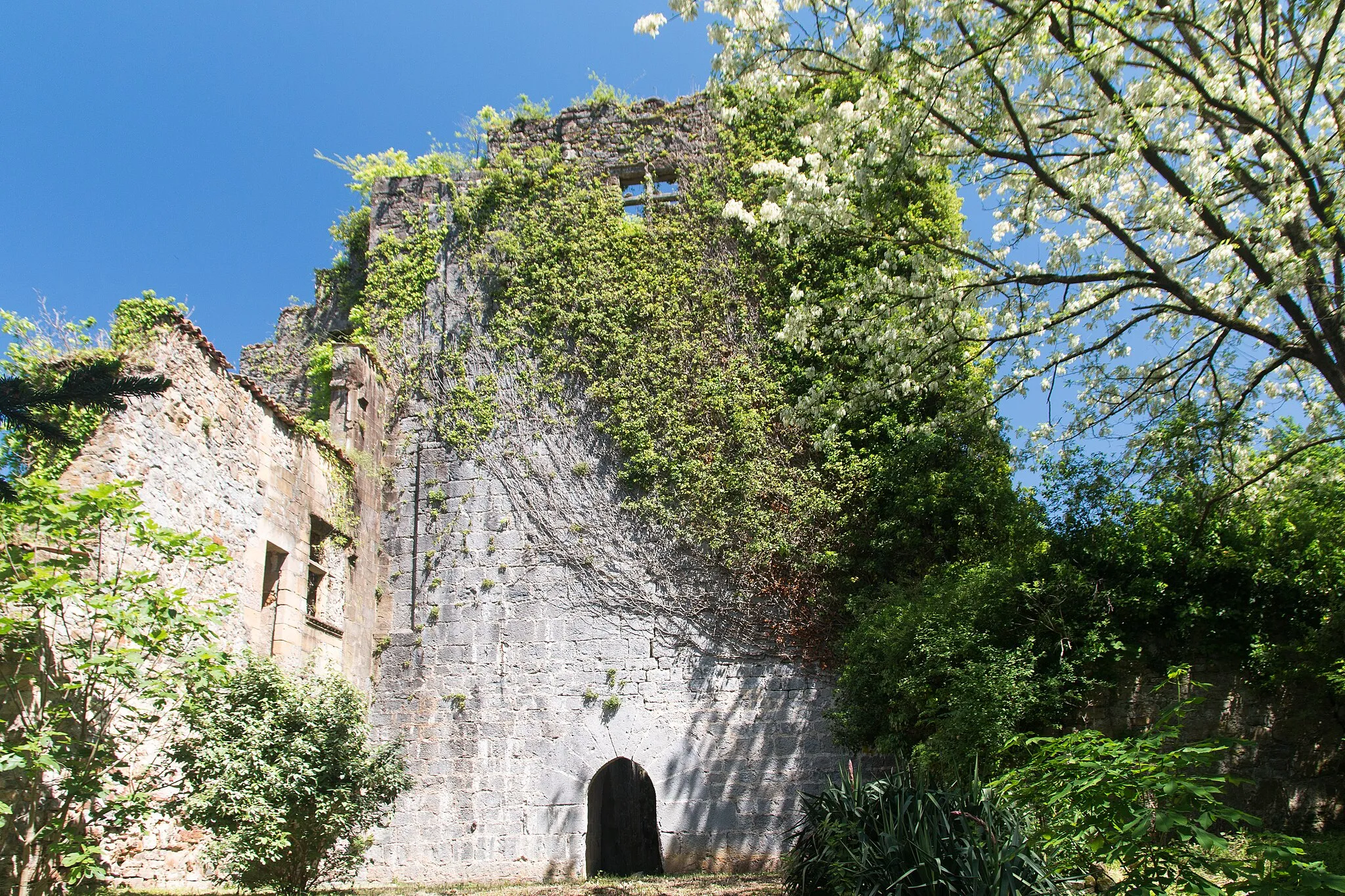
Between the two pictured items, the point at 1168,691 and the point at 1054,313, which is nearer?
the point at 1168,691

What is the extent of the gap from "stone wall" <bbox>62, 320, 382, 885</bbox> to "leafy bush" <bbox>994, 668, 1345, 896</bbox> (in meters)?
6.18

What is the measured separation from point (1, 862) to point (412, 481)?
6788mm

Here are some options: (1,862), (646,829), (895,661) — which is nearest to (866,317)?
(895,661)

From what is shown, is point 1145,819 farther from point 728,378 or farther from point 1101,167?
point 728,378

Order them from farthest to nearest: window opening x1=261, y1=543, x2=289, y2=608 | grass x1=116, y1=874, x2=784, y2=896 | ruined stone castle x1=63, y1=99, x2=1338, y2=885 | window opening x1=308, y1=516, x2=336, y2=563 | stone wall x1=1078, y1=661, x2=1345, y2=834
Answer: window opening x1=308, y1=516, x2=336, y2=563
window opening x1=261, y1=543, x2=289, y2=608
ruined stone castle x1=63, y1=99, x2=1338, y2=885
grass x1=116, y1=874, x2=784, y2=896
stone wall x1=1078, y1=661, x2=1345, y2=834

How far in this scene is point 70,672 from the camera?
6156mm

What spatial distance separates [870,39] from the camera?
7090mm

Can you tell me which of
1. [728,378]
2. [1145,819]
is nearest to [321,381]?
[728,378]

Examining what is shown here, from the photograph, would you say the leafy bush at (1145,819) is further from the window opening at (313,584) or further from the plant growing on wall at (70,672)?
the window opening at (313,584)

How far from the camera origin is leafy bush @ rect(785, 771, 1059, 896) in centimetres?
430

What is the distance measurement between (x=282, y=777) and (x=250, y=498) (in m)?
3.62

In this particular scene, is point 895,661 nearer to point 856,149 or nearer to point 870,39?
point 856,149

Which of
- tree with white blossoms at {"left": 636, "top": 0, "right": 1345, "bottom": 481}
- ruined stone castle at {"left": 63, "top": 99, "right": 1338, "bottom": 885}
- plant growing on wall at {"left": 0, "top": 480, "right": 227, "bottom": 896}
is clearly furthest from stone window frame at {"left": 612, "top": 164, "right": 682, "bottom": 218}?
plant growing on wall at {"left": 0, "top": 480, "right": 227, "bottom": 896}

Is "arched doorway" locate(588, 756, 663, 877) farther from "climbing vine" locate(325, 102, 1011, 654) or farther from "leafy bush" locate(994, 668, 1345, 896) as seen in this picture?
"leafy bush" locate(994, 668, 1345, 896)
